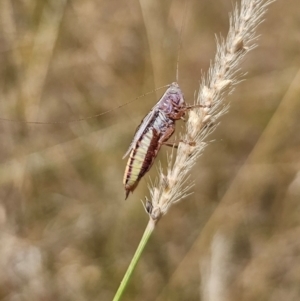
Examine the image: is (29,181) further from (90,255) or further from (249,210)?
Answer: (249,210)

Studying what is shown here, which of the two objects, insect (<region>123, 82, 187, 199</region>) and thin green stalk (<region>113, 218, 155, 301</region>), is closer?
thin green stalk (<region>113, 218, 155, 301</region>)

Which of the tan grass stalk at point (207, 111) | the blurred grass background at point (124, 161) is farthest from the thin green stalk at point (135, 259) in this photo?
the blurred grass background at point (124, 161)

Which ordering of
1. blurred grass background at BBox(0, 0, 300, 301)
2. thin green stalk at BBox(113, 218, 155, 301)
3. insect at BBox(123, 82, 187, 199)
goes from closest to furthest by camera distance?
1. thin green stalk at BBox(113, 218, 155, 301)
2. insect at BBox(123, 82, 187, 199)
3. blurred grass background at BBox(0, 0, 300, 301)

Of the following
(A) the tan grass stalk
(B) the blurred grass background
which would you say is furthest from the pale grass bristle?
(B) the blurred grass background

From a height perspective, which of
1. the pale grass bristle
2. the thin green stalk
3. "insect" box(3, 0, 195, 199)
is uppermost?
"insect" box(3, 0, 195, 199)

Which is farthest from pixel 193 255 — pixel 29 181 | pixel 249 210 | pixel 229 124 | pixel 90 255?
pixel 29 181

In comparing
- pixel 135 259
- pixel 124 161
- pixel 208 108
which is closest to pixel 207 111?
pixel 208 108

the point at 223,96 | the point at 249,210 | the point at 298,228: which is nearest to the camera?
the point at 223,96

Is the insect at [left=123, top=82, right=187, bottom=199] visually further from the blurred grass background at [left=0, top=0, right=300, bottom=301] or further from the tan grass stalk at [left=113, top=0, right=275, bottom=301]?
the blurred grass background at [left=0, top=0, right=300, bottom=301]
